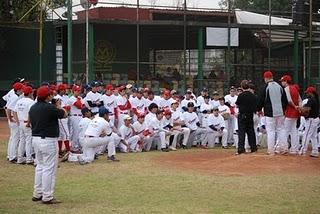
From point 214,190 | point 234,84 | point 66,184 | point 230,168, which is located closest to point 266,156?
point 230,168

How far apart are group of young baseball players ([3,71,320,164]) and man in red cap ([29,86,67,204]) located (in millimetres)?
2082

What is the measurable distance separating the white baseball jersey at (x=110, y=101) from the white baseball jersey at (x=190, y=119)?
2.26 m

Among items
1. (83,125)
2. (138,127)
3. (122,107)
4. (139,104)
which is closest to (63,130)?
(83,125)

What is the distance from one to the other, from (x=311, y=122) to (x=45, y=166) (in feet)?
27.6

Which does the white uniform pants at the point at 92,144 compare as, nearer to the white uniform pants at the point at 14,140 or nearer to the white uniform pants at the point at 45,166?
the white uniform pants at the point at 14,140

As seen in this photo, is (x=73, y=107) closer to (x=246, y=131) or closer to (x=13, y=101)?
(x=13, y=101)

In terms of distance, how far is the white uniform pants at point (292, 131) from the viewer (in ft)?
48.7

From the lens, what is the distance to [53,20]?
29922 mm

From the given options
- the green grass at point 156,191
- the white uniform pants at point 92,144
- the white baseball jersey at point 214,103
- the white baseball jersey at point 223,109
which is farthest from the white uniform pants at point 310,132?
the white uniform pants at point 92,144

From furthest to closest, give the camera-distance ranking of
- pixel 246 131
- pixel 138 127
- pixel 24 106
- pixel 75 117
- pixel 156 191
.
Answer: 1. pixel 138 127
2. pixel 75 117
3. pixel 246 131
4. pixel 24 106
5. pixel 156 191

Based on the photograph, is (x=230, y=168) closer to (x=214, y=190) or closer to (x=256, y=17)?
(x=214, y=190)

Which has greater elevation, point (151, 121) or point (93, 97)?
point (93, 97)

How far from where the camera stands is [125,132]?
55.9 ft

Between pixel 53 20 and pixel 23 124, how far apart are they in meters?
16.8
